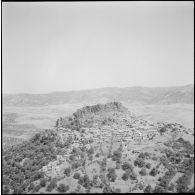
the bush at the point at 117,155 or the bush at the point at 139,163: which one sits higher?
the bush at the point at 117,155

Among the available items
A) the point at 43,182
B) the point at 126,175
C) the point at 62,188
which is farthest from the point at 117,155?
the point at 43,182

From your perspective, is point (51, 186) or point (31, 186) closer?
point (51, 186)

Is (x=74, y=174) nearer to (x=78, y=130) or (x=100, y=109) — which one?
(x=78, y=130)

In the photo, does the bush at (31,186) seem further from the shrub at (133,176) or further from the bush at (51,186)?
the shrub at (133,176)

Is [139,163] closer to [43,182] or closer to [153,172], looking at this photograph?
[153,172]

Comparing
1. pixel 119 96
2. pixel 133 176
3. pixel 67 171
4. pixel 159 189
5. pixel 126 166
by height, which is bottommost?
pixel 159 189

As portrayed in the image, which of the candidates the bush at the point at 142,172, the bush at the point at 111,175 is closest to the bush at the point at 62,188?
the bush at the point at 111,175

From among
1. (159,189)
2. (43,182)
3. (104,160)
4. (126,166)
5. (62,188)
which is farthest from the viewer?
(104,160)
